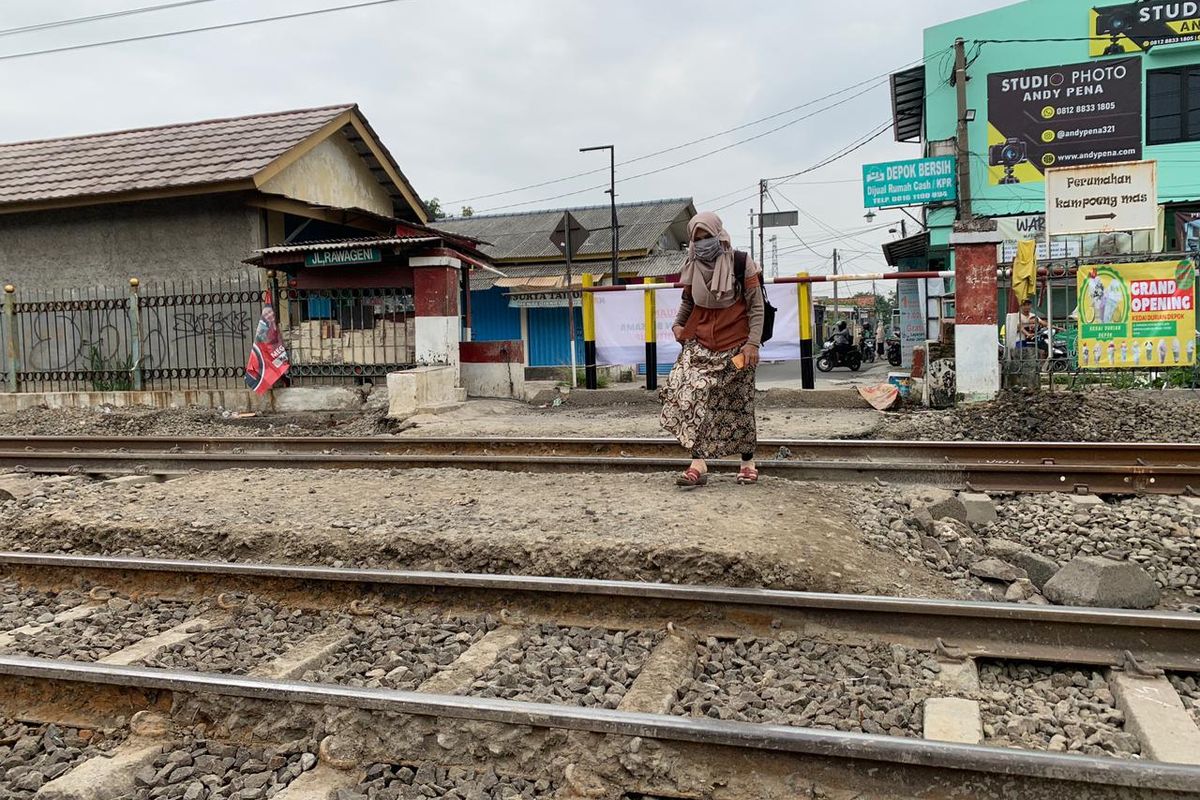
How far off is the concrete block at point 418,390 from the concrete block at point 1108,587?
870 cm

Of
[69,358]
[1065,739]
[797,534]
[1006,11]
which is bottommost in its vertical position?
[1065,739]

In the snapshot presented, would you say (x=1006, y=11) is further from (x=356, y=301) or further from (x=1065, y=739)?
(x=1065, y=739)

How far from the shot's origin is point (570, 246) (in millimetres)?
14039

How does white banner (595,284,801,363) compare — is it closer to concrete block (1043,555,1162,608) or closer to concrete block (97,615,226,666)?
concrete block (1043,555,1162,608)

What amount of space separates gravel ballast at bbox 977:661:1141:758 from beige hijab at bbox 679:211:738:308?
300 cm

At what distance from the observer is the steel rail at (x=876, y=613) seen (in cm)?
334

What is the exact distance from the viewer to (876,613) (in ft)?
11.9

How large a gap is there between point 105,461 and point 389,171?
41.0 feet

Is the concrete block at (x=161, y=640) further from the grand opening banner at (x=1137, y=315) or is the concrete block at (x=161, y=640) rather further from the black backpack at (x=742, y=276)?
the grand opening banner at (x=1137, y=315)

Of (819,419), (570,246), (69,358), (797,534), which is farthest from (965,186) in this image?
(69,358)

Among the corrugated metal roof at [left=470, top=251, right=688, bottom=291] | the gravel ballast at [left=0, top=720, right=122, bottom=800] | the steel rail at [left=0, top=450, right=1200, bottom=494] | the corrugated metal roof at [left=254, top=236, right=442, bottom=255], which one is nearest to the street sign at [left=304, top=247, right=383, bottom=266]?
the corrugated metal roof at [left=254, top=236, right=442, bottom=255]

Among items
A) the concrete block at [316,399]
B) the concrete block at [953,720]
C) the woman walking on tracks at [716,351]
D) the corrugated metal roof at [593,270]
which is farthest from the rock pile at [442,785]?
the corrugated metal roof at [593,270]

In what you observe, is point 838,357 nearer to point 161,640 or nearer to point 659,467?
point 659,467

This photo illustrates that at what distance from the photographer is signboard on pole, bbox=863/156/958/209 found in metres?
22.1
